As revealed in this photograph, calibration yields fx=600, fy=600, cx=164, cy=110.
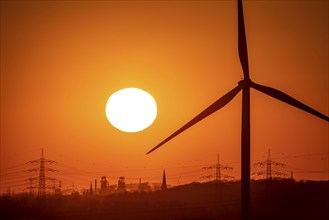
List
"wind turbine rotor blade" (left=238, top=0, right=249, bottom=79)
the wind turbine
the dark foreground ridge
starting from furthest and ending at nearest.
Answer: the dark foreground ridge → "wind turbine rotor blade" (left=238, top=0, right=249, bottom=79) → the wind turbine

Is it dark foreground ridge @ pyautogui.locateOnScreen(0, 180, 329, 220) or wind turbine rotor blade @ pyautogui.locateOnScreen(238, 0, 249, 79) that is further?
dark foreground ridge @ pyautogui.locateOnScreen(0, 180, 329, 220)

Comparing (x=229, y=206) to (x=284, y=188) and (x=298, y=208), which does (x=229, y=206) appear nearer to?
(x=298, y=208)

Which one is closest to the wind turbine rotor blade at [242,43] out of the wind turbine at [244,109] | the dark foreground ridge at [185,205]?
the wind turbine at [244,109]

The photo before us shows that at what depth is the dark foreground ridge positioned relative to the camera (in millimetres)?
129125

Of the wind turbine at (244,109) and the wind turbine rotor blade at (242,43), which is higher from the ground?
the wind turbine rotor blade at (242,43)

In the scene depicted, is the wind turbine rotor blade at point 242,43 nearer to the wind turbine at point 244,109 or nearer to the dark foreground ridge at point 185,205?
the wind turbine at point 244,109

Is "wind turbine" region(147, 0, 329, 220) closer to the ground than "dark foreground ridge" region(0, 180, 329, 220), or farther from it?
farther from it

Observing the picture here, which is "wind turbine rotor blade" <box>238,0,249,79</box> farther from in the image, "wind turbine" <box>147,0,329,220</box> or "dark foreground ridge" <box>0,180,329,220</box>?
"dark foreground ridge" <box>0,180,329,220</box>

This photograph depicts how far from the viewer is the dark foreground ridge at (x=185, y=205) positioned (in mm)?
129125

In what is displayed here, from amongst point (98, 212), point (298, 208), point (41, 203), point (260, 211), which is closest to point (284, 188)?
point (298, 208)

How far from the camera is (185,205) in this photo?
164 metres

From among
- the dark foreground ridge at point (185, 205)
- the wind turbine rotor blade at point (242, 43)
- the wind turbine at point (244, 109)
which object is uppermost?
the wind turbine rotor blade at point (242, 43)

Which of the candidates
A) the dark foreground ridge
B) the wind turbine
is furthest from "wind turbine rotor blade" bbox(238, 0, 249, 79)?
the dark foreground ridge

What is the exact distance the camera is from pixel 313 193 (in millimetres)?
177125
